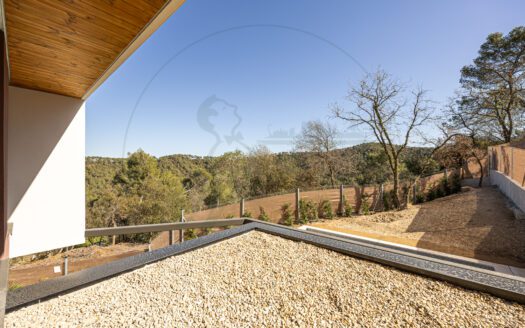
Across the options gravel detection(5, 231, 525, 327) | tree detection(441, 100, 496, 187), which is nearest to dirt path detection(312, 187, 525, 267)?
tree detection(441, 100, 496, 187)

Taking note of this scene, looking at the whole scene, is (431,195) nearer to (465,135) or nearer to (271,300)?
(465,135)

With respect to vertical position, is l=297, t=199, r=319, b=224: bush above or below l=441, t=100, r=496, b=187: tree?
below

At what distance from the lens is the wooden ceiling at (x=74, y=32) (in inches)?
45.8

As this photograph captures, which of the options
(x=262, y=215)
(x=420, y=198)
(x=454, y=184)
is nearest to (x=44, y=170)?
(x=262, y=215)

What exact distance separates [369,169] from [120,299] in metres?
13.0

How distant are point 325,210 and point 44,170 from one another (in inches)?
275

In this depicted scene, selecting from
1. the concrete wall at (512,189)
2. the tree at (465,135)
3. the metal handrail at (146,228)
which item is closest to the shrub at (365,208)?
the concrete wall at (512,189)

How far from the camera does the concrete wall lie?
5156mm

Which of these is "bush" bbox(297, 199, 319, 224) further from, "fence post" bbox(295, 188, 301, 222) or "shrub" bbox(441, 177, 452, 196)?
"shrub" bbox(441, 177, 452, 196)

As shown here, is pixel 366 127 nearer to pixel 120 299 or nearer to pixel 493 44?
pixel 493 44

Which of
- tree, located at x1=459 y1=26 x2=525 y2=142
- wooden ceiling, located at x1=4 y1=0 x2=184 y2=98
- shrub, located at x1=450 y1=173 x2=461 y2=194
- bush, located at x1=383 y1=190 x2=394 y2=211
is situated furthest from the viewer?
tree, located at x1=459 y1=26 x2=525 y2=142

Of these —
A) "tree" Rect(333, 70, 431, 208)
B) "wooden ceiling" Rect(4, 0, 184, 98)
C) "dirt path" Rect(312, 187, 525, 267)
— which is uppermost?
"tree" Rect(333, 70, 431, 208)

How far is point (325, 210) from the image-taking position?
7.50 m

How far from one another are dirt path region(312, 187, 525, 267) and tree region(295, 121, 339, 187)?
417 centimetres
